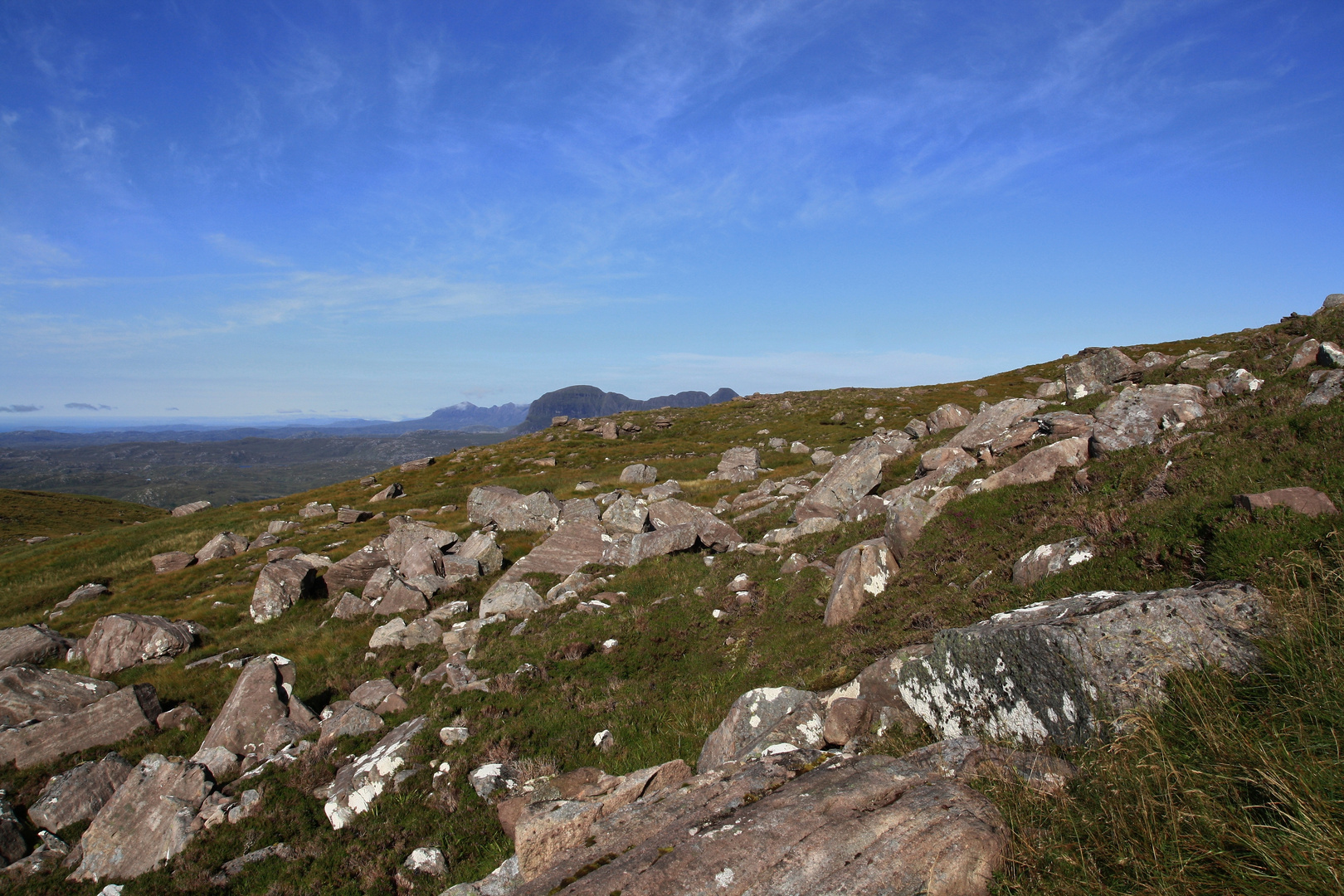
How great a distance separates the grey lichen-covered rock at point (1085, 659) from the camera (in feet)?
21.7

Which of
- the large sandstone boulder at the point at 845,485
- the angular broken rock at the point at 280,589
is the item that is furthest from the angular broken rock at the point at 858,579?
the angular broken rock at the point at 280,589

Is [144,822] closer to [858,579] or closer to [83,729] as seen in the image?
[83,729]

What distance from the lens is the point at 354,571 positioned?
113 ft

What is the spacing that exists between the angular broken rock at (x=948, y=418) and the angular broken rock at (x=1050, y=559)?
25.7 metres

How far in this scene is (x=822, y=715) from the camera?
9.93 meters

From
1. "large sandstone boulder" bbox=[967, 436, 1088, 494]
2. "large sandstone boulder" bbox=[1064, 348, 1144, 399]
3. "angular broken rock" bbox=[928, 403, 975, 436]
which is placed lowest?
"large sandstone boulder" bbox=[967, 436, 1088, 494]

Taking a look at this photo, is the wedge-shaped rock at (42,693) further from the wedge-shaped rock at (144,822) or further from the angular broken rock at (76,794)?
the wedge-shaped rock at (144,822)

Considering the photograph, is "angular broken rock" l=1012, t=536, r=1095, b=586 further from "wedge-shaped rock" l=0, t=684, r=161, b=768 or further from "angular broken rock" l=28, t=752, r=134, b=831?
"wedge-shaped rock" l=0, t=684, r=161, b=768

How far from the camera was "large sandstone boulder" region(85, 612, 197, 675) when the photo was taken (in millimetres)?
26703

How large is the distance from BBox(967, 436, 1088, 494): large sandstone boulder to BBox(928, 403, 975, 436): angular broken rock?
735 inches

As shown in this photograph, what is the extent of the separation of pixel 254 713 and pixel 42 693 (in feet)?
37.0

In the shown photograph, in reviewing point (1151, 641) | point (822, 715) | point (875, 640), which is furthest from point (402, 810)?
point (1151, 641)

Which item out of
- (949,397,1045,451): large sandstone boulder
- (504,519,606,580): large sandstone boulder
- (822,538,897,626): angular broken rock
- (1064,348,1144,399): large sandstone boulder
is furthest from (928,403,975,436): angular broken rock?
(822,538,897,626): angular broken rock

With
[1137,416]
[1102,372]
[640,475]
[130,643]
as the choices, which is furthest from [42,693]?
[1102,372]
